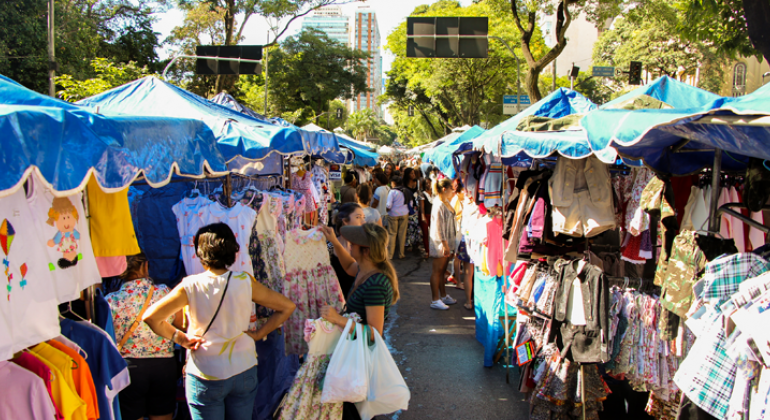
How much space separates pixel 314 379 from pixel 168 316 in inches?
43.0

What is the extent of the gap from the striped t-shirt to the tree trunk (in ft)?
19.4

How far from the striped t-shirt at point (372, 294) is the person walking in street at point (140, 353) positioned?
4.69 ft

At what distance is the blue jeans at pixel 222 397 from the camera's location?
2865mm

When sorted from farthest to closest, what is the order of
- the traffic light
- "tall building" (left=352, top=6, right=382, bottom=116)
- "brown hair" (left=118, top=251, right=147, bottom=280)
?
"tall building" (left=352, top=6, right=382, bottom=116)
the traffic light
"brown hair" (left=118, top=251, right=147, bottom=280)

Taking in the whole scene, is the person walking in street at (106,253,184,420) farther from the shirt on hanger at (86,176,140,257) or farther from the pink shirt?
the pink shirt

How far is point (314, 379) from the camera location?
3305 mm

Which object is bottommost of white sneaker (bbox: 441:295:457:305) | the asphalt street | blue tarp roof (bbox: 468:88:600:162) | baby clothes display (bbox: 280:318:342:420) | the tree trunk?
the asphalt street

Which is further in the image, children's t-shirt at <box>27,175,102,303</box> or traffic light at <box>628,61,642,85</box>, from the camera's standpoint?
traffic light at <box>628,61,642,85</box>

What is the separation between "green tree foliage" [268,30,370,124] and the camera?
33.4 meters

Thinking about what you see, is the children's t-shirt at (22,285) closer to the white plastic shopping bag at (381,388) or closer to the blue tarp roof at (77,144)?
the blue tarp roof at (77,144)

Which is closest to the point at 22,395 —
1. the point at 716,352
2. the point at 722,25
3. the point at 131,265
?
the point at 131,265

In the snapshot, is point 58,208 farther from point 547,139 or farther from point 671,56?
point 671,56

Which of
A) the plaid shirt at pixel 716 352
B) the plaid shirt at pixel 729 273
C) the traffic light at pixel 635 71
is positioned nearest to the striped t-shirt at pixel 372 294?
the plaid shirt at pixel 716 352

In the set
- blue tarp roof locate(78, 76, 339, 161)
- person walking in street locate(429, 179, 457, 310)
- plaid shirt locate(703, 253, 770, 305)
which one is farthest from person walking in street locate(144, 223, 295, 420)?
person walking in street locate(429, 179, 457, 310)
